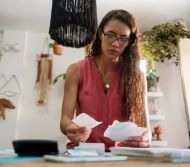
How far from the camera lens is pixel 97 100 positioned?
1209 mm

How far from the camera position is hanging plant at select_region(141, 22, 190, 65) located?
3.00 metres

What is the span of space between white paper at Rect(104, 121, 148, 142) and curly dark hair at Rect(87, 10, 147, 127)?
34cm

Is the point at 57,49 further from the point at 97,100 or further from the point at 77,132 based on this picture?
the point at 77,132

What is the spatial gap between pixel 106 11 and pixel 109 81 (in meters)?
1.96

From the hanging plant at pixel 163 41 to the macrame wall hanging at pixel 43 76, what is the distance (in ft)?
4.06

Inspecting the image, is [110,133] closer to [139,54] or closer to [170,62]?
[139,54]

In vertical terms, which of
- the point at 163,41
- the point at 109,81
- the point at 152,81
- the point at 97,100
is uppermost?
the point at 163,41

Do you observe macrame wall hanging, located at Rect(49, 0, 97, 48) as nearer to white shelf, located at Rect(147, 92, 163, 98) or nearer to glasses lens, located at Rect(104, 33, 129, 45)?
glasses lens, located at Rect(104, 33, 129, 45)

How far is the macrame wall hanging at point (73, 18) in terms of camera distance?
4.16 feet

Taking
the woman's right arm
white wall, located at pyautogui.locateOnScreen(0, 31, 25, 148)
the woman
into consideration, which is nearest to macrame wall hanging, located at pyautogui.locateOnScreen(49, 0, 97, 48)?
the woman

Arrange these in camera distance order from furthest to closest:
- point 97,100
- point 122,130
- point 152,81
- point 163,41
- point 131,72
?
point 152,81 → point 163,41 → point 131,72 → point 97,100 → point 122,130

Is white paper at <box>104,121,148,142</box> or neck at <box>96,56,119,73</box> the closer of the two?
white paper at <box>104,121,148,142</box>

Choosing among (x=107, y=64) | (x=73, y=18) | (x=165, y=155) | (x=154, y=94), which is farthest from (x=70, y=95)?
(x=154, y=94)

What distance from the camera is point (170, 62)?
3.38 meters
